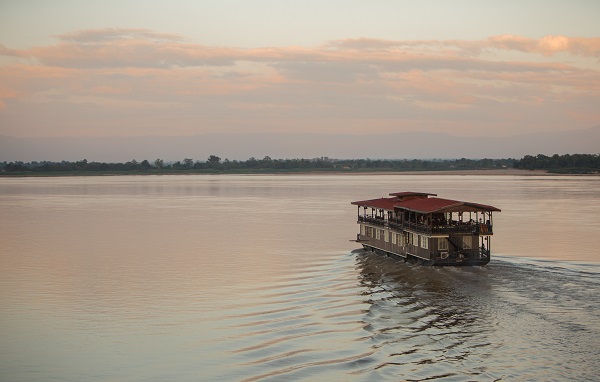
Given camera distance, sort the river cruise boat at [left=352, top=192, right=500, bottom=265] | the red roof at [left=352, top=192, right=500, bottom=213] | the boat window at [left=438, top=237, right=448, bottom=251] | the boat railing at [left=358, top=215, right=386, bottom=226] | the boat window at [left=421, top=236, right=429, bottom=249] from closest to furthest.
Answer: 1. the river cruise boat at [left=352, top=192, right=500, bottom=265]
2. the red roof at [left=352, top=192, right=500, bottom=213]
3. the boat window at [left=438, top=237, right=448, bottom=251]
4. the boat window at [left=421, top=236, right=429, bottom=249]
5. the boat railing at [left=358, top=215, right=386, bottom=226]

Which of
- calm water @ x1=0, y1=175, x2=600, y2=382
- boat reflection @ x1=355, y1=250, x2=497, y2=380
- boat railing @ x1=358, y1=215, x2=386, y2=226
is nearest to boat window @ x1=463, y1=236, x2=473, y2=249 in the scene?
boat reflection @ x1=355, y1=250, x2=497, y2=380

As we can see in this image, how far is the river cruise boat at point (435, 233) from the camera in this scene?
50.0 meters

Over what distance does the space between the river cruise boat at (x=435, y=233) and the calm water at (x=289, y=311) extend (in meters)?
1.50

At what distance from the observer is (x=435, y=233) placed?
164 feet

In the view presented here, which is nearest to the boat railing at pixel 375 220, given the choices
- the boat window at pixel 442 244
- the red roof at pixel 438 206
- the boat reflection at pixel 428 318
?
the red roof at pixel 438 206

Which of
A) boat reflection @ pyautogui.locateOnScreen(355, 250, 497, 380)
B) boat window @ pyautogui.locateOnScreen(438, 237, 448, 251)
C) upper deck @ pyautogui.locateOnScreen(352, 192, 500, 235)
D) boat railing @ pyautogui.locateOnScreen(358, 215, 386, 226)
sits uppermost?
upper deck @ pyautogui.locateOnScreen(352, 192, 500, 235)

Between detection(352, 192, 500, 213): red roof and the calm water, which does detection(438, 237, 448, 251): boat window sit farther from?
detection(352, 192, 500, 213): red roof

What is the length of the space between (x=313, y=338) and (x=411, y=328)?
205 inches

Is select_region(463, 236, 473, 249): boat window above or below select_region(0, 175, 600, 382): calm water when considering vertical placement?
above

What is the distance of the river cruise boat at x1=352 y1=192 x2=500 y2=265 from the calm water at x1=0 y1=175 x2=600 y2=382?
1.50 m

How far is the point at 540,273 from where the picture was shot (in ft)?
155

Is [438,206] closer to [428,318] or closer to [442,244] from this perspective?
[442,244]

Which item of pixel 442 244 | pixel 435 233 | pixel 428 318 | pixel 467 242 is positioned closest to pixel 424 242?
pixel 442 244

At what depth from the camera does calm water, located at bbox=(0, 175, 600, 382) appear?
2838 centimetres
